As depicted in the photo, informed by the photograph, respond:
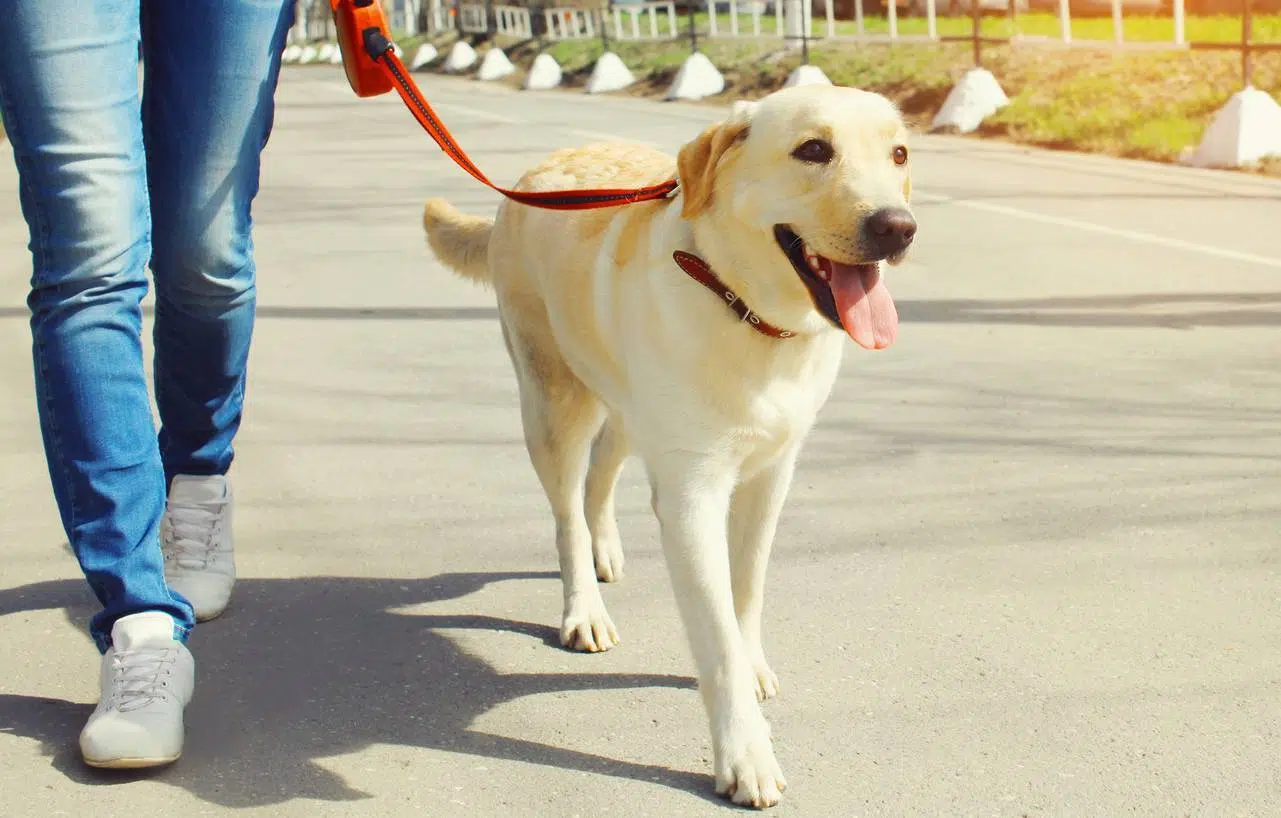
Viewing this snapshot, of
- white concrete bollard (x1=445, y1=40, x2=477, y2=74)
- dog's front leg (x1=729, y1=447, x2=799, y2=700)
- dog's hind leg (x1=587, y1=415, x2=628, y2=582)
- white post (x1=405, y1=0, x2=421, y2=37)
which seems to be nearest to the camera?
dog's front leg (x1=729, y1=447, x2=799, y2=700)

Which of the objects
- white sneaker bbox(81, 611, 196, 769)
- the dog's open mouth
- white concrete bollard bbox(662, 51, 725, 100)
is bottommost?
white concrete bollard bbox(662, 51, 725, 100)

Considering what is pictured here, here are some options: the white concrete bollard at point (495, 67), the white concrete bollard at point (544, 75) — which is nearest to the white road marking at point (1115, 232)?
the white concrete bollard at point (544, 75)

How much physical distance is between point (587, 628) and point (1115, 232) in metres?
5.83

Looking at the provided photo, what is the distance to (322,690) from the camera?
3416 millimetres

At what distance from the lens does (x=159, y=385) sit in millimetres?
3826

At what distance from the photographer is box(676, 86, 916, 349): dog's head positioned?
2.93 meters

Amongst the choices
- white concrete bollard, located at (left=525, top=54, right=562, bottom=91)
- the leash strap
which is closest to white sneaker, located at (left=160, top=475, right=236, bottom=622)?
the leash strap

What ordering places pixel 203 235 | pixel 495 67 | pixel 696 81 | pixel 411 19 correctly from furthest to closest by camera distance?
1. pixel 411 19
2. pixel 495 67
3. pixel 696 81
4. pixel 203 235

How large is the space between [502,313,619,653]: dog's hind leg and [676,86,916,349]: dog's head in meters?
0.73

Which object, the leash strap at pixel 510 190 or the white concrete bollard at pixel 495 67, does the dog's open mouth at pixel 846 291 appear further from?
the white concrete bollard at pixel 495 67

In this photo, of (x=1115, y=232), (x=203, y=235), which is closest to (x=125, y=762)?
(x=203, y=235)

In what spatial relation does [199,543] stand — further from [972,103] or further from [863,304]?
[972,103]

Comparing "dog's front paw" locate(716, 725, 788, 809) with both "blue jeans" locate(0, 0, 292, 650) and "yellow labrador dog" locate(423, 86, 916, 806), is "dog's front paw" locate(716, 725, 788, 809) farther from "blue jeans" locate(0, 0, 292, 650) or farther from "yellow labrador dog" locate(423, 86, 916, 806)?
"blue jeans" locate(0, 0, 292, 650)

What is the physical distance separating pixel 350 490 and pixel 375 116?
1439 centimetres
